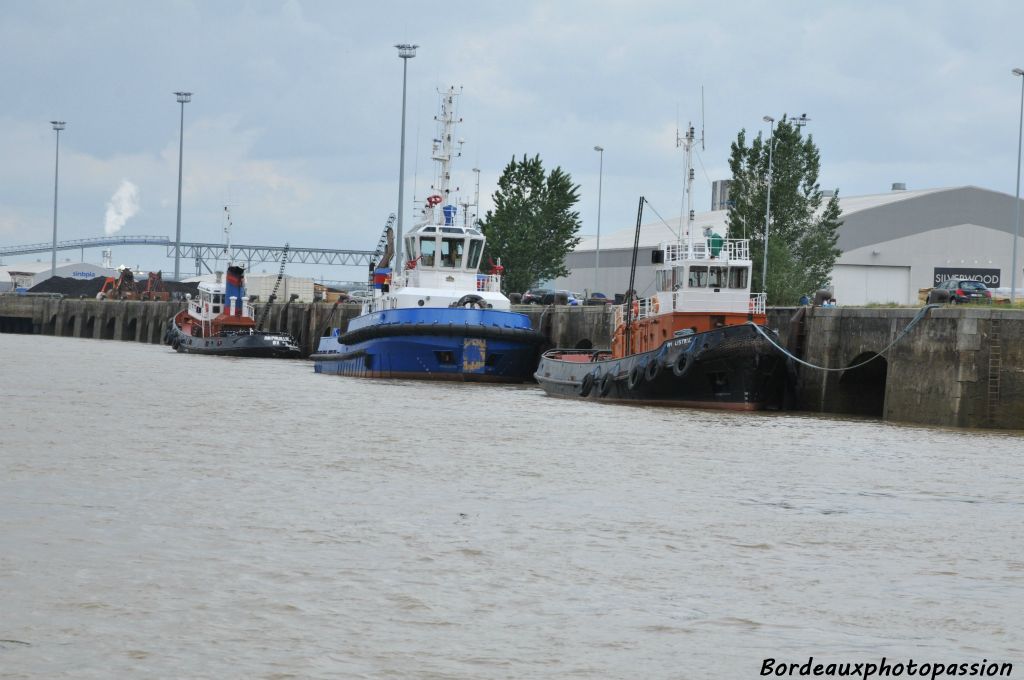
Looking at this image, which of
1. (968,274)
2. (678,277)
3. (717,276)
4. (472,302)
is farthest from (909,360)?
(968,274)

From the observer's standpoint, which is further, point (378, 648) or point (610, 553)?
point (610, 553)

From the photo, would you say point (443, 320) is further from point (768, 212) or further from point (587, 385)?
point (768, 212)

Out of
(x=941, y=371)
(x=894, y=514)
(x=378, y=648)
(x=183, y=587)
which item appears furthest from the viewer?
(x=941, y=371)

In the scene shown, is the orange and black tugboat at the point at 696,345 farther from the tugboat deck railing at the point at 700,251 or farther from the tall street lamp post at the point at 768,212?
the tall street lamp post at the point at 768,212

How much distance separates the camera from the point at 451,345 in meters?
42.1

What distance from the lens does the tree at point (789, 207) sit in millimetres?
61438

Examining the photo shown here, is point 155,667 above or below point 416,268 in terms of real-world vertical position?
below

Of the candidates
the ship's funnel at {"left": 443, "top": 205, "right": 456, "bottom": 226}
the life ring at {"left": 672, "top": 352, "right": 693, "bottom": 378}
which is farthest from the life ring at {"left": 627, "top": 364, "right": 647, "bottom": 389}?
the ship's funnel at {"left": 443, "top": 205, "right": 456, "bottom": 226}

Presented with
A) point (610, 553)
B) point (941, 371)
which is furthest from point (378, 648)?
point (941, 371)

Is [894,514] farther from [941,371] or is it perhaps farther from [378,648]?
[941,371]

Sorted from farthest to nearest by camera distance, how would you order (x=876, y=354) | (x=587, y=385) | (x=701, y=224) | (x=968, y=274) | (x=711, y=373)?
(x=701, y=224), (x=968, y=274), (x=587, y=385), (x=711, y=373), (x=876, y=354)

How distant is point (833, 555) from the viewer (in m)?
13.6

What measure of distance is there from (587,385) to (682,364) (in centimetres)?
425

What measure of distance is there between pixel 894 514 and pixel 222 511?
7.69m
